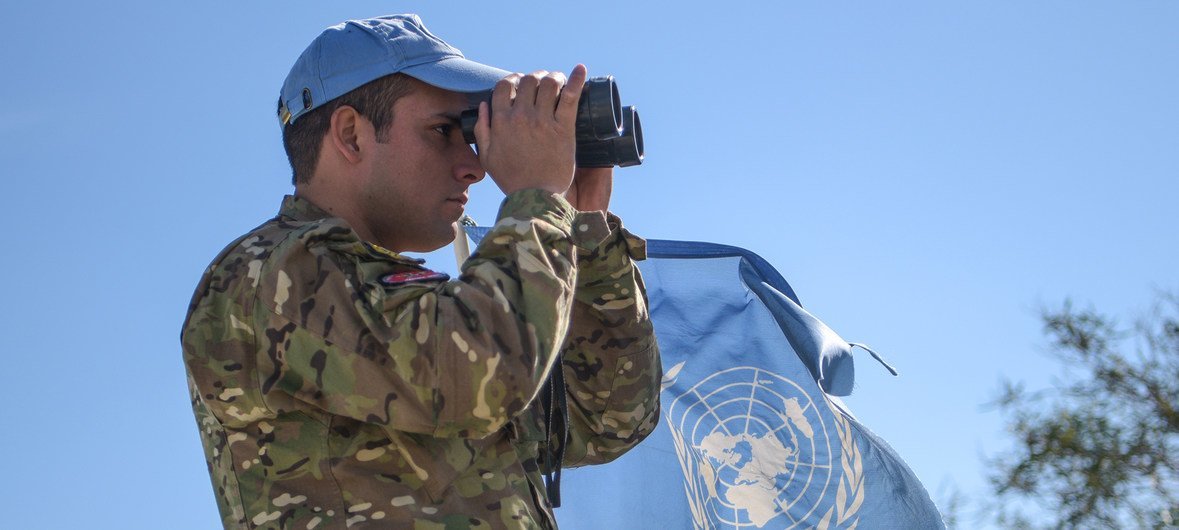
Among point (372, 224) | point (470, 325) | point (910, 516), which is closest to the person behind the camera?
point (470, 325)

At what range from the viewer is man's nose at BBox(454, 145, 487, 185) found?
307 cm

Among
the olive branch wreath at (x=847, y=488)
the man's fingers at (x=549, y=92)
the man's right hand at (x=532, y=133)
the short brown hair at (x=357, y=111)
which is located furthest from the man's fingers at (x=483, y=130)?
A: the olive branch wreath at (x=847, y=488)

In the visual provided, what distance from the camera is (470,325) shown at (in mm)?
2486

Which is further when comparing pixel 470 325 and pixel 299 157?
pixel 299 157

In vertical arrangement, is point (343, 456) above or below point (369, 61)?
below

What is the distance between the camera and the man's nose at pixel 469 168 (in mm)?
3066

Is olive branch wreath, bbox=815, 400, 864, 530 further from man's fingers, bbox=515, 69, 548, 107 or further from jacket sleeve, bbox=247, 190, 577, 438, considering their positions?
jacket sleeve, bbox=247, 190, 577, 438

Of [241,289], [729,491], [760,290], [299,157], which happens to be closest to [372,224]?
[299,157]

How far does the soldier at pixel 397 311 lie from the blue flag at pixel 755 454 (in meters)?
3.31

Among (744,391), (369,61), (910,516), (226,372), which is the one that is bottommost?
(910,516)

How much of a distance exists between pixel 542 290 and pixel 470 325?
15 cm

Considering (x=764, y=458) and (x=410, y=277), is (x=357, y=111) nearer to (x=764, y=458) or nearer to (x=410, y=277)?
(x=410, y=277)

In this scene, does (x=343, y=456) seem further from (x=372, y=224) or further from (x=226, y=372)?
(x=372, y=224)

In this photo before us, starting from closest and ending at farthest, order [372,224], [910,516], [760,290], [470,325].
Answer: [470,325], [372,224], [910,516], [760,290]
